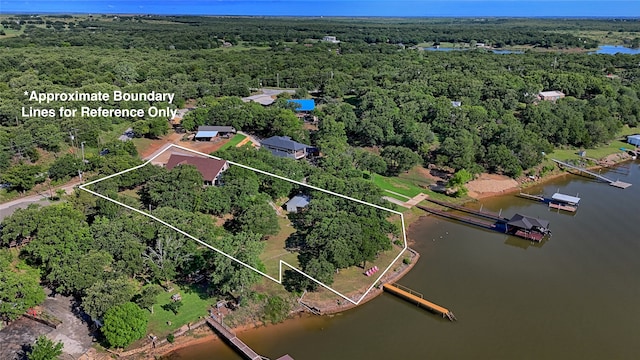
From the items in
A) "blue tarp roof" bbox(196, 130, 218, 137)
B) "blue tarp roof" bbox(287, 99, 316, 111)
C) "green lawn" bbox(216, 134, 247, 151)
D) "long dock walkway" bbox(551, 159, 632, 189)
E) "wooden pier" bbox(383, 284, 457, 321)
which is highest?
"blue tarp roof" bbox(287, 99, 316, 111)

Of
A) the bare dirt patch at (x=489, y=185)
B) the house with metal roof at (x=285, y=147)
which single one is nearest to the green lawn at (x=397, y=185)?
the bare dirt patch at (x=489, y=185)

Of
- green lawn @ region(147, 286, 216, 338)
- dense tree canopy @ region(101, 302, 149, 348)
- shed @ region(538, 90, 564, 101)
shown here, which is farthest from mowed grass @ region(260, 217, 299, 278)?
shed @ region(538, 90, 564, 101)

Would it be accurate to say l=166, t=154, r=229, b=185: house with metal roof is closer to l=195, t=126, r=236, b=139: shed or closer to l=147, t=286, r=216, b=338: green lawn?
l=195, t=126, r=236, b=139: shed

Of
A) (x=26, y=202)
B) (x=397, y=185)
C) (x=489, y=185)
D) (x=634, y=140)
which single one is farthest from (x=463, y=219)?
(x=26, y=202)

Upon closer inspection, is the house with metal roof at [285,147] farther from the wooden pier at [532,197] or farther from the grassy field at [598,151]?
the grassy field at [598,151]

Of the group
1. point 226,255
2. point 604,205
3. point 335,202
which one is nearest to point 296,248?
point 335,202
